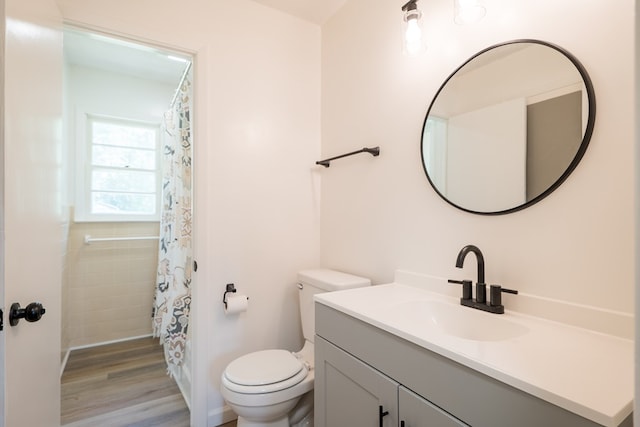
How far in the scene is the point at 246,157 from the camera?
1.89 m

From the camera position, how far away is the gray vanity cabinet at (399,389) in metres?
0.67

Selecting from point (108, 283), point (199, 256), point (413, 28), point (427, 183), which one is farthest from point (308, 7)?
point (108, 283)

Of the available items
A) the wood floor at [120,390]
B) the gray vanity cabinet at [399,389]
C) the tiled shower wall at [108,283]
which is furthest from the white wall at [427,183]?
the tiled shower wall at [108,283]

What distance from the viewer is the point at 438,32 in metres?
1.37

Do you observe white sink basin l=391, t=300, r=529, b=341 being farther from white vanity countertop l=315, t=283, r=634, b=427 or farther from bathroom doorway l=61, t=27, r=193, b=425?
bathroom doorway l=61, t=27, r=193, b=425

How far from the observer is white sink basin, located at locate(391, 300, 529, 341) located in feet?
3.33

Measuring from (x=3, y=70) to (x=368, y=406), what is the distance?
4.71 ft

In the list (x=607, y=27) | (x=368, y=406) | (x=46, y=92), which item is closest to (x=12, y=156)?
(x=46, y=92)

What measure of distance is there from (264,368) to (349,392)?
558 millimetres

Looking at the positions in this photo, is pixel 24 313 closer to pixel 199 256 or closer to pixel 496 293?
pixel 199 256

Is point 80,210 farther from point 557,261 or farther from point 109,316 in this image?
point 557,261

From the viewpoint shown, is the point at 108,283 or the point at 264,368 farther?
the point at 108,283

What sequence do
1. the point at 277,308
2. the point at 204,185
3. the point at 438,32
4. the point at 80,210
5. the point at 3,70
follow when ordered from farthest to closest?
the point at 80,210
the point at 277,308
the point at 204,185
the point at 438,32
the point at 3,70

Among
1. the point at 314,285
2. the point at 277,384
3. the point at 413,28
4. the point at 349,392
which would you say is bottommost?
the point at 277,384
